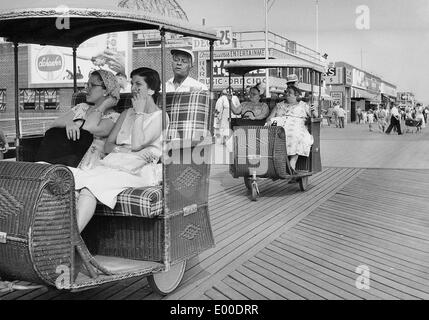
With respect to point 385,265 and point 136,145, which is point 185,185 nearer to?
point 136,145

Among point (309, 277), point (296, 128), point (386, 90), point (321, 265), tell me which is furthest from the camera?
point (386, 90)

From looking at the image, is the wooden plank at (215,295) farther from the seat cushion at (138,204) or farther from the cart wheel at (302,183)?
the cart wheel at (302,183)

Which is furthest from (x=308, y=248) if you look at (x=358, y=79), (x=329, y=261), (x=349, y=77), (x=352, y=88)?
(x=358, y=79)

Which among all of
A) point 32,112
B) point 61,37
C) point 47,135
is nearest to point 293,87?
point 61,37

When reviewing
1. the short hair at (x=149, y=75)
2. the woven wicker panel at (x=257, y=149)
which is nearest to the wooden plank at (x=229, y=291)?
the short hair at (x=149, y=75)

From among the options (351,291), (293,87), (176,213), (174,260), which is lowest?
(351,291)

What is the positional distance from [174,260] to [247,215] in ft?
10.2

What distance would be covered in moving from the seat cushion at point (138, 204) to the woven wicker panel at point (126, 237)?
4.4 inches

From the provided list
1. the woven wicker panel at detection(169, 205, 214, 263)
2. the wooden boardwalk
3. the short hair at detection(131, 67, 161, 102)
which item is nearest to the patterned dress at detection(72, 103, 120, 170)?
the short hair at detection(131, 67, 161, 102)

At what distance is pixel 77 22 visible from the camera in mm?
4543

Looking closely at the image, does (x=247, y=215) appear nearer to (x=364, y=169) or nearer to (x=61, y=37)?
(x=61, y=37)

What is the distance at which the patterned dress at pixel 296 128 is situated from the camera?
866cm

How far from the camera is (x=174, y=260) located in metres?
3.89

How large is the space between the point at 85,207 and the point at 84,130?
1.02 meters
